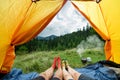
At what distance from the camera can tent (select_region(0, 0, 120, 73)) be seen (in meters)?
2.59

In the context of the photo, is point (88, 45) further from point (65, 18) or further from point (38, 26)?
point (38, 26)

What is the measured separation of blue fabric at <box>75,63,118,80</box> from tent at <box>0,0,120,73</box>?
32 centimetres

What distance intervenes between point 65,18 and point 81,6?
1613mm

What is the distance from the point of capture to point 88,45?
471 centimetres

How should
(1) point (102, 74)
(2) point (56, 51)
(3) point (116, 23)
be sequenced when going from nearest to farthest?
1. (1) point (102, 74)
2. (3) point (116, 23)
3. (2) point (56, 51)

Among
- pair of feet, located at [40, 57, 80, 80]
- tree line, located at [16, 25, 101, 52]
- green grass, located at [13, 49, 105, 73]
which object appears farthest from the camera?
tree line, located at [16, 25, 101, 52]

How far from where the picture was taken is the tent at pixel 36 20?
2594 mm

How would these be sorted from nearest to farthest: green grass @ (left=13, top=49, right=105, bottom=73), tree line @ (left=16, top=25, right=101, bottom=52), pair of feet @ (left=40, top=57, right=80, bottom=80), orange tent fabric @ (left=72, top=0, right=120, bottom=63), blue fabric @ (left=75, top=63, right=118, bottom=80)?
1. pair of feet @ (left=40, top=57, right=80, bottom=80)
2. blue fabric @ (left=75, top=63, right=118, bottom=80)
3. orange tent fabric @ (left=72, top=0, right=120, bottom=63)
4. green grass @ (left=13, top=49, right=105, bottom=73)
5. tree line @ (left=16, top=25, right=101, bottom=52)

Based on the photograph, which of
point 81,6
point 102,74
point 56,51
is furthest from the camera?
point 56,51

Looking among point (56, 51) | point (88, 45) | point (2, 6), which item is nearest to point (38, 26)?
point (2, 6)

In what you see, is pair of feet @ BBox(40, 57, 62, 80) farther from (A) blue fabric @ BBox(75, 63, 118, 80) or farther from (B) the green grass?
(B) the green grass

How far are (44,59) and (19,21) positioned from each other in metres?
1.59

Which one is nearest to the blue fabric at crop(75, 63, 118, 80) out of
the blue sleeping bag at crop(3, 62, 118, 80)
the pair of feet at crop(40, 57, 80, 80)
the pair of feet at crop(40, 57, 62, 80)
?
the blue sleeping bag at crop(3, 62, 118, 80)

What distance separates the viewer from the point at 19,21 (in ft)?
8.75
